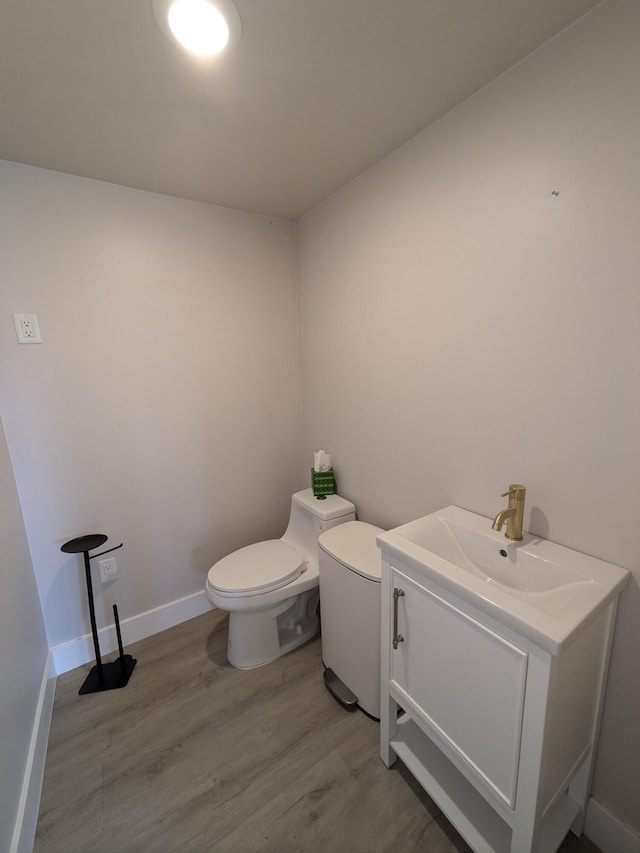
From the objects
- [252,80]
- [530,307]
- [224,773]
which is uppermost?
[252,80]

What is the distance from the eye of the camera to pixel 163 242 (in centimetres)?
175

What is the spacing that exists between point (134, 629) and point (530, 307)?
2317 millimetres

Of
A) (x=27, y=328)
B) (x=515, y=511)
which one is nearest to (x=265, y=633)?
(x=515, y=511)

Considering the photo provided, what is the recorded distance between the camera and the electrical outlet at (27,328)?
4.84ft

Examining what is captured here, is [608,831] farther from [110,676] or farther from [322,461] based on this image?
[110,676]

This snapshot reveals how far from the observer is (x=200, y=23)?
0.89 meters

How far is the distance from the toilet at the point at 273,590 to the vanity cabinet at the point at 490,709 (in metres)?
0.59

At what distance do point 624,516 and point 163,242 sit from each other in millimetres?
2109

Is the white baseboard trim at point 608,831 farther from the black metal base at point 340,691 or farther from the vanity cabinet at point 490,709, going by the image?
the black metal base at point 340,691

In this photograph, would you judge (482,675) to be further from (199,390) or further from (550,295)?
(199,390)

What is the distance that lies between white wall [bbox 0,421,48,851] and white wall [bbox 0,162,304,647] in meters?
0.12

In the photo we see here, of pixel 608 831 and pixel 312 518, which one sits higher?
pixel 312 518

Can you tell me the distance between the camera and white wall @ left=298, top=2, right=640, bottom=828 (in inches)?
35.7

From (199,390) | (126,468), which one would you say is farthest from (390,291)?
(126,468)
